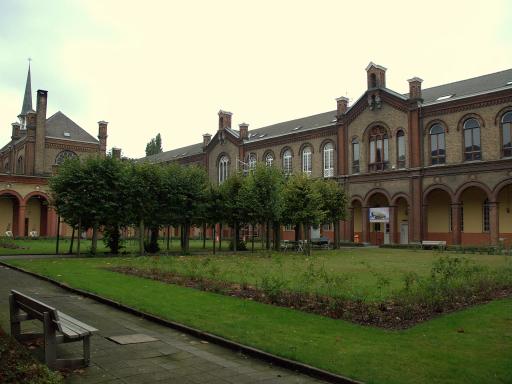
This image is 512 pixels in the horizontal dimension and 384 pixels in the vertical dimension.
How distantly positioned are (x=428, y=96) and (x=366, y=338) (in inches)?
1606

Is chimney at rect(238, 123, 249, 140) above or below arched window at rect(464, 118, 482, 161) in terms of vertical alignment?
above

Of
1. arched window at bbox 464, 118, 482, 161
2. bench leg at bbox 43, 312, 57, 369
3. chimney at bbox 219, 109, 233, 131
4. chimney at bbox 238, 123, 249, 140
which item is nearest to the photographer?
bench leg at bbox 43, 312, 57, 369

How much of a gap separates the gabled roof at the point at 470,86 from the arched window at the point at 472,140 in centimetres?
253

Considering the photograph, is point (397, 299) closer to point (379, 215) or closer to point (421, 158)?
point (421, 158)

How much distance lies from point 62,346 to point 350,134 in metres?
43.7

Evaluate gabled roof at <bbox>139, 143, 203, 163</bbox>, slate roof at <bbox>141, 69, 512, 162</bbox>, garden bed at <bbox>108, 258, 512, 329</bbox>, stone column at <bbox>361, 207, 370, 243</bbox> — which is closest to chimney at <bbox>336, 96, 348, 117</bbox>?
slate roof at <bbox>141, 69, 512, 162</bbox>

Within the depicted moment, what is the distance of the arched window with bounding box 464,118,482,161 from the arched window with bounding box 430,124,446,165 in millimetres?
1997

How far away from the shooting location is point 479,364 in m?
6.63

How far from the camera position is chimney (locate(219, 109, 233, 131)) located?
63438 millimetres

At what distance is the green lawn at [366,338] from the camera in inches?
254

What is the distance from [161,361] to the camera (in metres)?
7.08

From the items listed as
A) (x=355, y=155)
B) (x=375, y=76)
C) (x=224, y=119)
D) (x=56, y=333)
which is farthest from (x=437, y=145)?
(x=56, y=333)

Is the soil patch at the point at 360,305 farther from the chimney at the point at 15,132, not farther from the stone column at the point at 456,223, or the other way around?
the chimney at the point at 15,132

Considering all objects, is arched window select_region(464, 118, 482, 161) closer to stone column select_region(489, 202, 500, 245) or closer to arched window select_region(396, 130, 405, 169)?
stone column select_region(489, 202, 500, 245)
